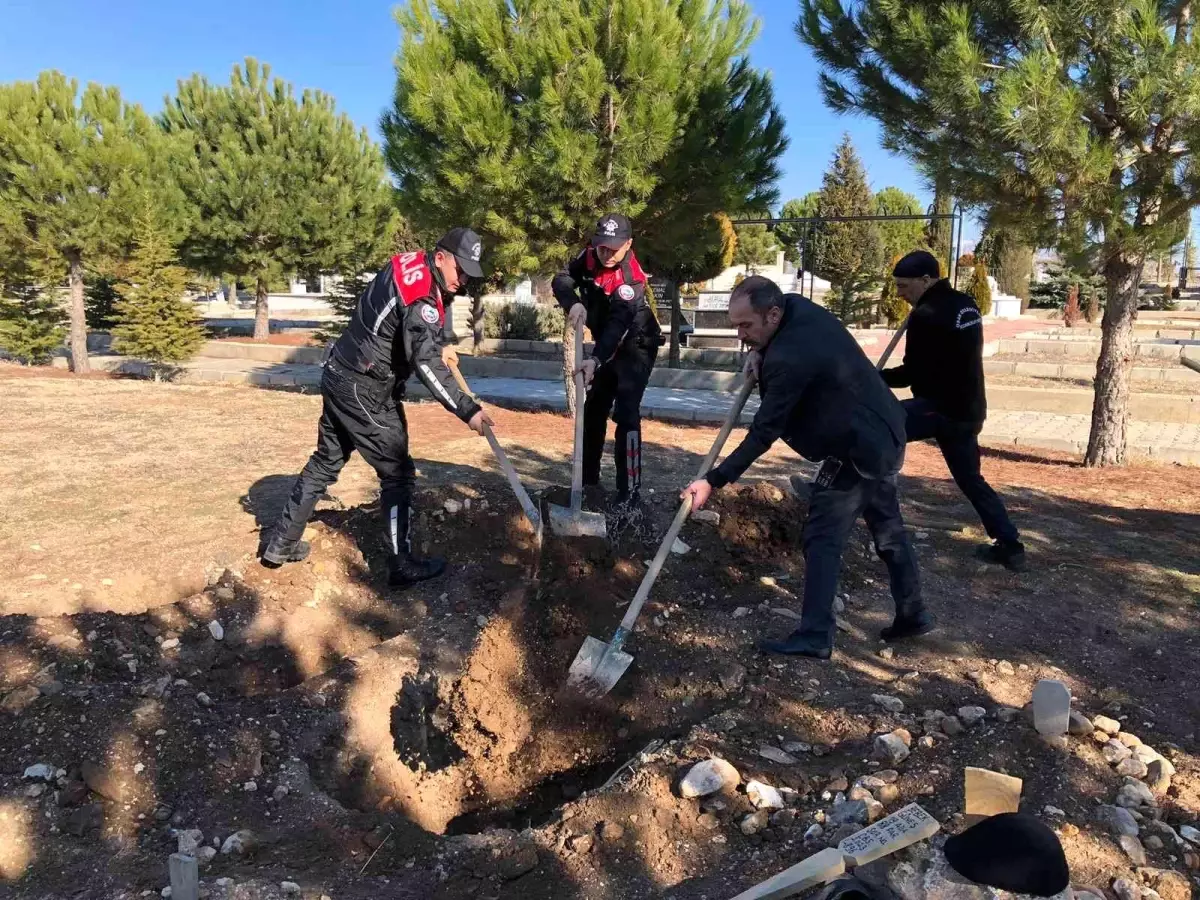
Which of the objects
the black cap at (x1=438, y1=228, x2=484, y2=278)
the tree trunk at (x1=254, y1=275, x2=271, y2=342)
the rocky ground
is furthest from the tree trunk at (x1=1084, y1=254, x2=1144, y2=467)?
the tree trunk at (x1=254, y1=275, x2=271, y2=342)

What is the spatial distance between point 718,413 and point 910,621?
667 cm

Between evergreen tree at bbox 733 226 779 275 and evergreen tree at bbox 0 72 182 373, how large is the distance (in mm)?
19138

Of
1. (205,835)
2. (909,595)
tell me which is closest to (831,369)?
(909,595)

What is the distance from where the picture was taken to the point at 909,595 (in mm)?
3793

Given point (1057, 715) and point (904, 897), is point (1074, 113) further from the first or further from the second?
point (904, 897)

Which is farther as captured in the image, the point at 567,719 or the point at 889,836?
the point at 567,719

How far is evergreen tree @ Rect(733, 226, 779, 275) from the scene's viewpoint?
101 feet

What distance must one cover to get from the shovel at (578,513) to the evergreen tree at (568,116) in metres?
4.30

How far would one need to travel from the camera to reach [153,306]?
13.4 m

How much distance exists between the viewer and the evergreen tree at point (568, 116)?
8.41 m

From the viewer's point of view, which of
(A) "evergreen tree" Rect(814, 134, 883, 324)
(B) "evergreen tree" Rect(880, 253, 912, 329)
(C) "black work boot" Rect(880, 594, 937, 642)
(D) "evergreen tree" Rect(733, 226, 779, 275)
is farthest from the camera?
(D) "evergreen tree" Rect(733, 226, 779, 275)

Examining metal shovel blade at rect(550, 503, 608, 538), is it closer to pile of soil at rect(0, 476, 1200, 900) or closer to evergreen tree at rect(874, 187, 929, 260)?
pile of soil at rect(0, 476, 1200, 900)

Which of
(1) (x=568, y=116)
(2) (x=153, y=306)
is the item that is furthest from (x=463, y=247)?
(2) (x=153, y=306)

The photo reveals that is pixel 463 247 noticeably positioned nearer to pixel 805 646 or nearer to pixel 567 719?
pixel 567 719
